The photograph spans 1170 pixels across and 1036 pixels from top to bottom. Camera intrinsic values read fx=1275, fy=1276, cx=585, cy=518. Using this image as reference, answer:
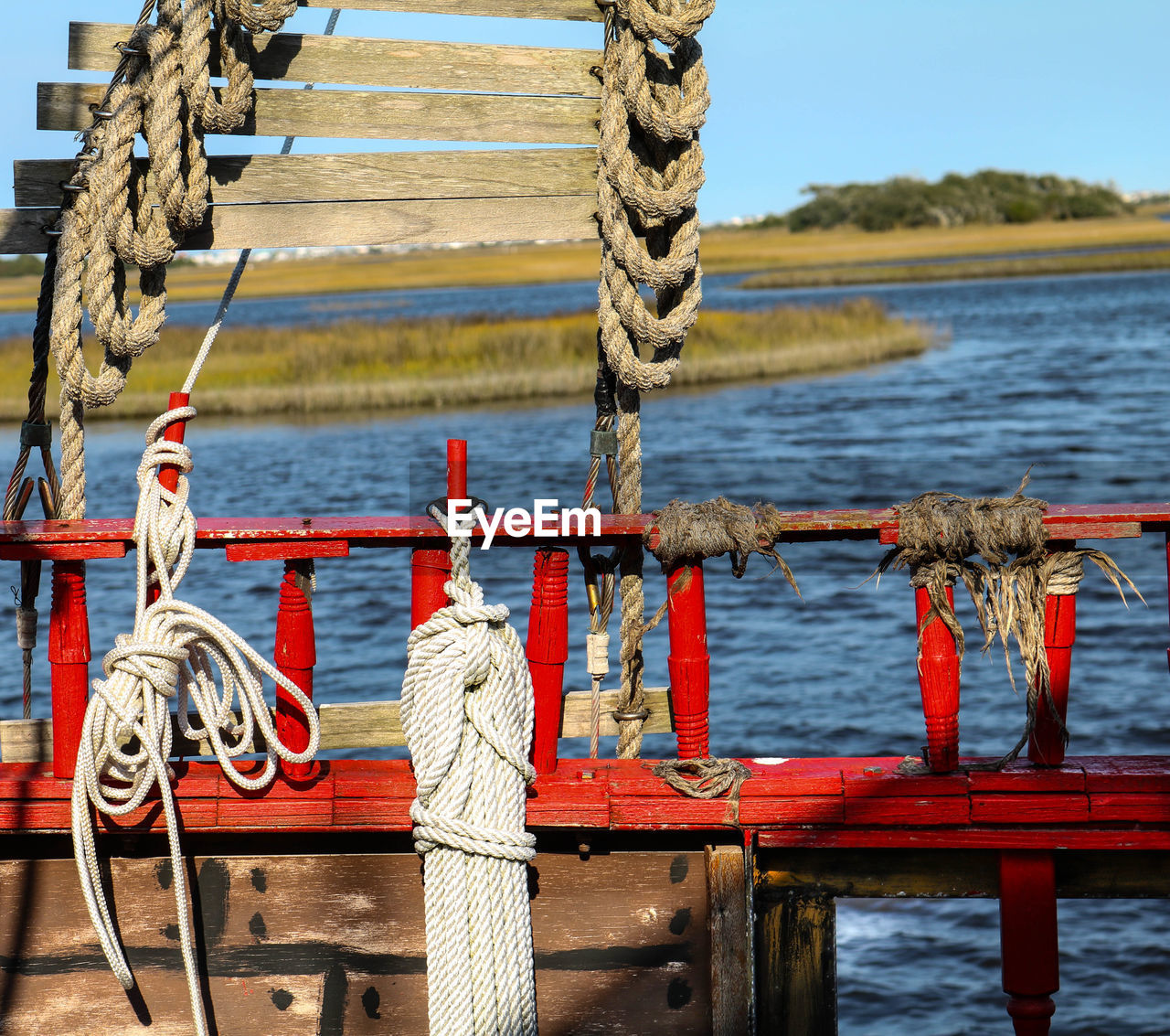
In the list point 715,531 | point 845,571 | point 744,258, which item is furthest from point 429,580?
point 744,258

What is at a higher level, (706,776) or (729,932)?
(706,776)

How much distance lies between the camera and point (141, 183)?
3.54 meters

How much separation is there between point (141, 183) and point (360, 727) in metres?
1.63

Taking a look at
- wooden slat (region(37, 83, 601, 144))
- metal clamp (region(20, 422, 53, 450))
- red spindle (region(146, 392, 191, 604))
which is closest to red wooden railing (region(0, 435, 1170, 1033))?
red spindle (region(146, 392, 191, 604))

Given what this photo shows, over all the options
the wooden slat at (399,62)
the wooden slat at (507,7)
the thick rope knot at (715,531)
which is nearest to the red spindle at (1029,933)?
the thick rope knot at (715,531)

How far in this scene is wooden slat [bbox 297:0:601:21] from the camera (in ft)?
12.3

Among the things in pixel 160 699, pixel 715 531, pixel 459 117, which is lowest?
pixel 160 699

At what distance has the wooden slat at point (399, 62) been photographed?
3.57 metres

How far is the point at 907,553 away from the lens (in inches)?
110

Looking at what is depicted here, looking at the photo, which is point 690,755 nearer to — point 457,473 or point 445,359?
point 457,473

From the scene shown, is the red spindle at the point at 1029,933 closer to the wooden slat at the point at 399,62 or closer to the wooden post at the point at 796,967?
the wooden post at the point at 796,967

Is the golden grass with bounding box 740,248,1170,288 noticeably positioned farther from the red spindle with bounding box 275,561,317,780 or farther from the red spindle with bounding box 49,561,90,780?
the red spindle with bounding box 49,561,90,780

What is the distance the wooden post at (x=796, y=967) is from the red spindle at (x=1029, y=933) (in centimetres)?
39

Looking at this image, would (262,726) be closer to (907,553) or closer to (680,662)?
(680,662)
